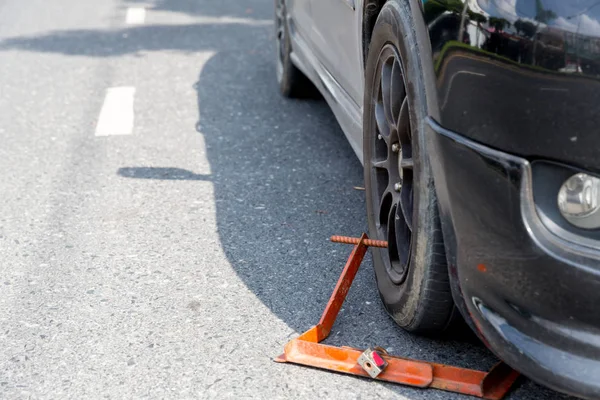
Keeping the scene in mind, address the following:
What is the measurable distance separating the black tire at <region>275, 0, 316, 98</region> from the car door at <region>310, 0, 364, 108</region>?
50.8 inches

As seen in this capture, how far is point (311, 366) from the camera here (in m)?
2.62

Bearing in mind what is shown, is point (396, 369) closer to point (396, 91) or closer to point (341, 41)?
point (396, 91)

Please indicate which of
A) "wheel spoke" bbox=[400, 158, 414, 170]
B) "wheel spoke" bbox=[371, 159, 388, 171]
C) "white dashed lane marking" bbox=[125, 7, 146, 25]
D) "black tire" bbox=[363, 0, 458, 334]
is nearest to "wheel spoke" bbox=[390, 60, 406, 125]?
"black tire" bbox=[363, 0, 458, 334]

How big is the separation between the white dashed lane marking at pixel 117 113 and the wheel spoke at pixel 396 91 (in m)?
2.88

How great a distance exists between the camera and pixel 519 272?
6.64ft

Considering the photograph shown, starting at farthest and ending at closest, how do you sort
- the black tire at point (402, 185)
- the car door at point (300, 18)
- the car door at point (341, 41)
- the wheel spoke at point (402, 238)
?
1. the car door at point (300, 18)
2. the car door at point (341, 41)
3. the wheel spoke at point (402, 238)
4. the black tire at point (402, 185)

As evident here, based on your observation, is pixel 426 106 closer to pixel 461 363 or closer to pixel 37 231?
pixel 461 363

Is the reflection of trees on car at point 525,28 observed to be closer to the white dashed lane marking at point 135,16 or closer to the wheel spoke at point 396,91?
the wheel spoke at point 396,91

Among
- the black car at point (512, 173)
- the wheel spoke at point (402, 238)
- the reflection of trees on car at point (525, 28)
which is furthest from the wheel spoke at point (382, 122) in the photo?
the reflection of trees on car at point (525, 28)

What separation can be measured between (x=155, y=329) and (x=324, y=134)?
97.9 inches

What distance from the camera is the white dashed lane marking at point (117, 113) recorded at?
5.34 m

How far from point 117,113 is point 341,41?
2586 mm

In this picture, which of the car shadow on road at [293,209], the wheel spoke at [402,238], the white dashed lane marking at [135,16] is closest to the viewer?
the wheel spoke at [402,238]

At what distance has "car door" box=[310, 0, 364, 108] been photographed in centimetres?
322
